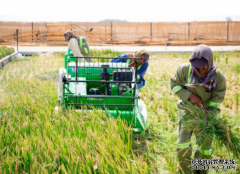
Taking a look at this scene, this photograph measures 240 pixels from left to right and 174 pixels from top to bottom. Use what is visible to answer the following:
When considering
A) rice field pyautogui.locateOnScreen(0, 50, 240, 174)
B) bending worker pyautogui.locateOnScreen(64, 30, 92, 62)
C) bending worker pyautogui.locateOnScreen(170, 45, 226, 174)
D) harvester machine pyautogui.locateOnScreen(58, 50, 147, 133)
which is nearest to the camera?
rice field pyautogui.locateOnScreen(0, 50, 240, 174)

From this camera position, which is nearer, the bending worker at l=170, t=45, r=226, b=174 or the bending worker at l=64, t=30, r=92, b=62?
the bending worker at l=170, t=45, r=226, b=174

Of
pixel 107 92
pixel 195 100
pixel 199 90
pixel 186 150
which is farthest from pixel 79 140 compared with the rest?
pixel 107 92

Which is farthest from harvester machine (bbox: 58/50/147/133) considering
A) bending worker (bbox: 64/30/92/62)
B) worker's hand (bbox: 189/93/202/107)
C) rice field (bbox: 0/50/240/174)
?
bending worker (bbox: 64/30/92/62)

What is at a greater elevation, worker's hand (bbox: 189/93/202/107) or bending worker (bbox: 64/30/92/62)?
bending worker (bbox: 64/30/92/62)

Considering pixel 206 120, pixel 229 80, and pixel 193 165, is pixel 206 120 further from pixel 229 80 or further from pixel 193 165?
pixel 229 80

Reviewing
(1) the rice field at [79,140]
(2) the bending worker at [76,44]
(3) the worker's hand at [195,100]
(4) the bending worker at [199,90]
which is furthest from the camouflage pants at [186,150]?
(2) the bending worker at [76,44]

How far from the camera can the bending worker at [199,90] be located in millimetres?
3615

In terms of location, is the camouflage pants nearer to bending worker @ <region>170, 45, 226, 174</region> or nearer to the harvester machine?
bending worker @ <region>170, 45, 226, 174</region>

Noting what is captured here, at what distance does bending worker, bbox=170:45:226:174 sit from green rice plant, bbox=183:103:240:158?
0.35ft

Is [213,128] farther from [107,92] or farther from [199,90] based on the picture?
[107,92]

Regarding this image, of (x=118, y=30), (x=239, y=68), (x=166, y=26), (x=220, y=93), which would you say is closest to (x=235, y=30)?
(x=166, y=26)

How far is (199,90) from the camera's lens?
390cm

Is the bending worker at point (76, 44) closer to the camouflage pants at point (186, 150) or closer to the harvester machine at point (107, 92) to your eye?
the harvester machine at point (107, 92)

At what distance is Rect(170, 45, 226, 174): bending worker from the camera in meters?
3.62
